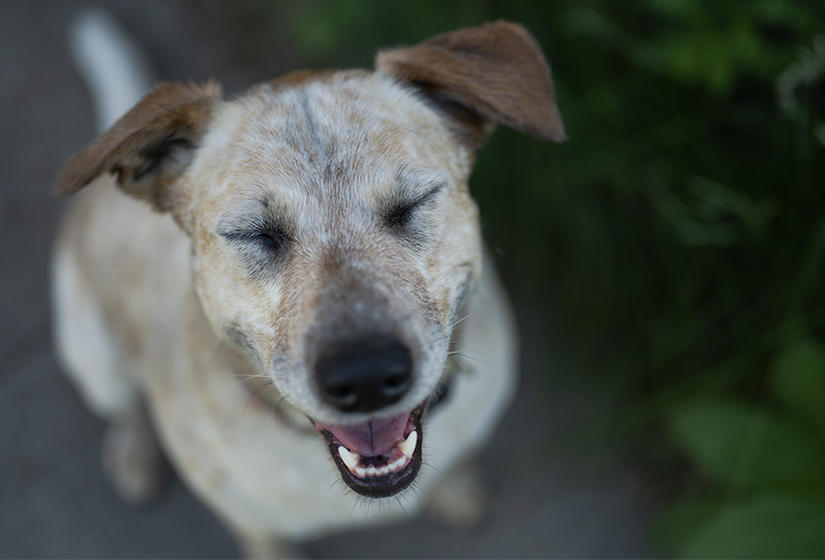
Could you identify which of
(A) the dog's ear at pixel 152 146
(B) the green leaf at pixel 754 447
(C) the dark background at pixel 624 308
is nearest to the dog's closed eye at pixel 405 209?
(A) the dog's ear at pixel 152 146

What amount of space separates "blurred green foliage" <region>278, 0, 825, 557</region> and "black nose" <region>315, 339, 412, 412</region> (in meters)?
1.01

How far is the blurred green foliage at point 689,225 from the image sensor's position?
99.8 inches

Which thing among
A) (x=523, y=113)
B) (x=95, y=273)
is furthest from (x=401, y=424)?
(x=95, y=273)

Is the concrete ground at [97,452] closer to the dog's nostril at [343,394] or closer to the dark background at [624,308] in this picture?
the dark background at [624,308]

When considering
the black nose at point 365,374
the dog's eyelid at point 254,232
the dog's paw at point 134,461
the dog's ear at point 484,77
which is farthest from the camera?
the dog's paw at point 134,461

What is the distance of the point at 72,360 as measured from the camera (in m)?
3.20

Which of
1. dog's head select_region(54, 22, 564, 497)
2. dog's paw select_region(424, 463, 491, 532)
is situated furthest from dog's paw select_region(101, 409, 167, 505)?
dog's head select_region(54, 22, 564, 497)

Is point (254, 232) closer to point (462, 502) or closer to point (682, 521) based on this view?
point (462, 502)

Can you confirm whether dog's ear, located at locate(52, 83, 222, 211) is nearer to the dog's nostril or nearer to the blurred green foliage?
the dog's nostril

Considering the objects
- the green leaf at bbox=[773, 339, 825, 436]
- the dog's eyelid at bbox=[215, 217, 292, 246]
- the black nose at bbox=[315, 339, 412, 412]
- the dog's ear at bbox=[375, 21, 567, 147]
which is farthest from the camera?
the green leaf at bbox=[773, 339, 825, 436]

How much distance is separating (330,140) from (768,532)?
236 centimetres

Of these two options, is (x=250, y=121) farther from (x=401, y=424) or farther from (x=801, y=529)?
(x=801, y=529)

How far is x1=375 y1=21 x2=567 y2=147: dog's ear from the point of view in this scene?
1.86m

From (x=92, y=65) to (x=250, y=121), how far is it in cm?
226
